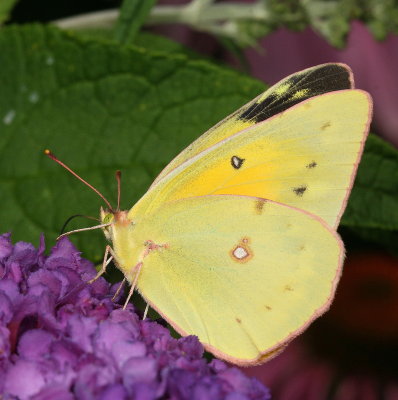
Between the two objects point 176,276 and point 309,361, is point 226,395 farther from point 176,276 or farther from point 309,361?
point 309,361

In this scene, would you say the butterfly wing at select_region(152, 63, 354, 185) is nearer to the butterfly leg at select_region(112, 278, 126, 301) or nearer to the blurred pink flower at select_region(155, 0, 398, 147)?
the butterfly leg at select_region(112, 278, 126, 301)

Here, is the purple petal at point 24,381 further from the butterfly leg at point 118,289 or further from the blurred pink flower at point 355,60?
the blurred pink flower at point 355,60

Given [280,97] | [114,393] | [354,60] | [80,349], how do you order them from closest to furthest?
[114,393]
[80,349]
[280,97]
[354,60]

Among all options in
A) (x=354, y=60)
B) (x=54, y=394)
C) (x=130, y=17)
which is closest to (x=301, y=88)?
(x=130, y=17)

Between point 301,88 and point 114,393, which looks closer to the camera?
point 114,393

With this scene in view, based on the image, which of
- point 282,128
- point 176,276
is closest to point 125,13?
point 282,128

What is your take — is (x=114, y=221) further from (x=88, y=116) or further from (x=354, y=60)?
(x=354, y=60)

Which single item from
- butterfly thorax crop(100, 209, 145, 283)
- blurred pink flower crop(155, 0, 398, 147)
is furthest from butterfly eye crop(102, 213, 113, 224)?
blurred pink flower crop(155, 0, 398, 147)
